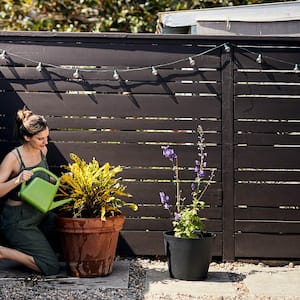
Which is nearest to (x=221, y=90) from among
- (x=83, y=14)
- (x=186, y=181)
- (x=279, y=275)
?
(x=186, y=181)

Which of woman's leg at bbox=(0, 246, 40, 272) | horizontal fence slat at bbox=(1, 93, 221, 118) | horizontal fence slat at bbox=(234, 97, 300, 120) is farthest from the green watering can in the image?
horizontal fence slat at bbox=(234, 97, 300, 120)

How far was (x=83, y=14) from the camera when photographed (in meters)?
11.0

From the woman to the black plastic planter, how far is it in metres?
0.91

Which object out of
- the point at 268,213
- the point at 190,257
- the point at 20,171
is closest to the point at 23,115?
the point at 20,171

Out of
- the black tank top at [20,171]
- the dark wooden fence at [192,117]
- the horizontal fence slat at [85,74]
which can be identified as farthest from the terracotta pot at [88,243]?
the horizontal fence slat at [85,74]

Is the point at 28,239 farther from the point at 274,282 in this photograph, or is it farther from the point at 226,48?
the point at 226,48

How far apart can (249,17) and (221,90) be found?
2.83 feet

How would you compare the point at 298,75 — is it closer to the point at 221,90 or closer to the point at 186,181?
the point at 221,90

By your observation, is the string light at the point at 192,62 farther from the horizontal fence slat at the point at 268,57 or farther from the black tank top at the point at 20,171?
the black tank top at the point at 20,171

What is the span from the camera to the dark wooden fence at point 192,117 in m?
5.50

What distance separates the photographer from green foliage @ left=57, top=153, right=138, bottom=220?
16.3 ft

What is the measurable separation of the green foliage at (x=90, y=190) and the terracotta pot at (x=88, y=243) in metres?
0.09

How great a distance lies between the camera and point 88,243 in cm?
492

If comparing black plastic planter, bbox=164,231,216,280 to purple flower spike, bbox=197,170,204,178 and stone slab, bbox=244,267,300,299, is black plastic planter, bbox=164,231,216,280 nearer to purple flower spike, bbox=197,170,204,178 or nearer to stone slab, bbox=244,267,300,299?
stone slab, bbox=244,267,300,299
